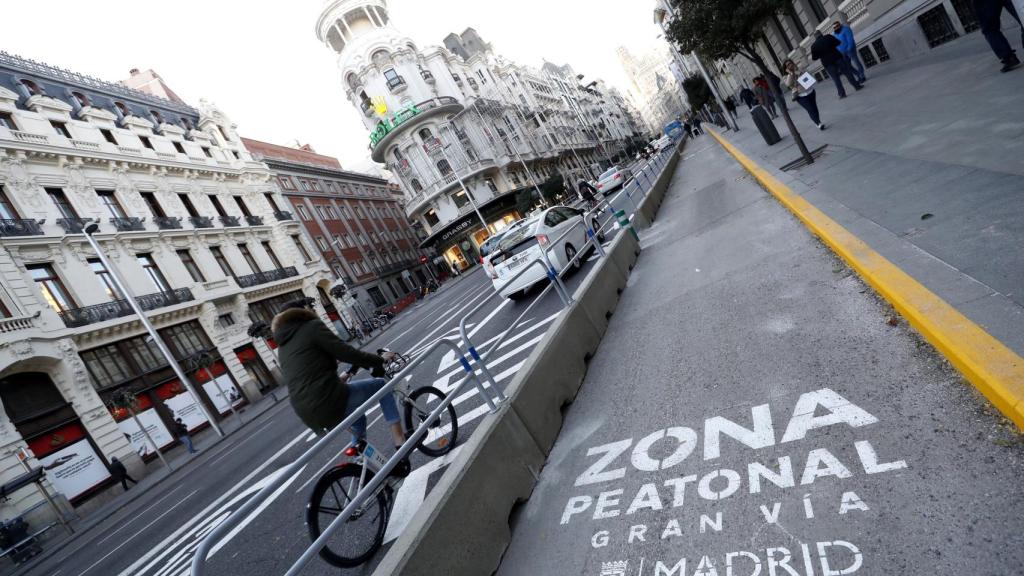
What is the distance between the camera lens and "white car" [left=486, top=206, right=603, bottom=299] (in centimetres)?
1098

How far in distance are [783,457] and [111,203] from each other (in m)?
34.0

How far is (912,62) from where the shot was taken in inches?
562

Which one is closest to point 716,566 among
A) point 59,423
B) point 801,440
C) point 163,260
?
point 801,440

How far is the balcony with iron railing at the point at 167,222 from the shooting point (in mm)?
28469

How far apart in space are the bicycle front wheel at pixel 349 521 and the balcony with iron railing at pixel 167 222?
1218 inches

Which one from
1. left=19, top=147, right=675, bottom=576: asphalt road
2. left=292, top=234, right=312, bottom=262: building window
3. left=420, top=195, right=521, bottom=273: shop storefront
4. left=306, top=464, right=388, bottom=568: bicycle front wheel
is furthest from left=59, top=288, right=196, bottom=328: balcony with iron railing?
left=420, top=195, right=521, bottom=273: shop storefront

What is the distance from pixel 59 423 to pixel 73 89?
68.9 ft

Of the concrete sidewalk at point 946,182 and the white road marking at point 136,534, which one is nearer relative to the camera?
the concrete sidewalk at point 946,182

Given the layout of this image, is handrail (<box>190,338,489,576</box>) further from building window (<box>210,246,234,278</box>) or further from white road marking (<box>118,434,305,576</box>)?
building window (<box>210,246,234,278</box>)

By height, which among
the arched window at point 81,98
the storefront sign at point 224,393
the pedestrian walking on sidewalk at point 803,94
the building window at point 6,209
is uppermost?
the arched window at point 81,98

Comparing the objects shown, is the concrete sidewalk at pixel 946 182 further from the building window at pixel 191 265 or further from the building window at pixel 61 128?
the building window at pixel 61 128

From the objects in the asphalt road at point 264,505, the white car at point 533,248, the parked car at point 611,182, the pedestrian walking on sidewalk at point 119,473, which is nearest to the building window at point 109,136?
the pedestrian walking on sidewalk at point 119,473

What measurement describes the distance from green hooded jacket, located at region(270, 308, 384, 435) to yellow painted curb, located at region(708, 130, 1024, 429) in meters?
4.50

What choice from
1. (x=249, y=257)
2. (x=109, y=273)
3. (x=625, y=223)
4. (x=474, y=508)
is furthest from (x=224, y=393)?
(x=474, y=508)
